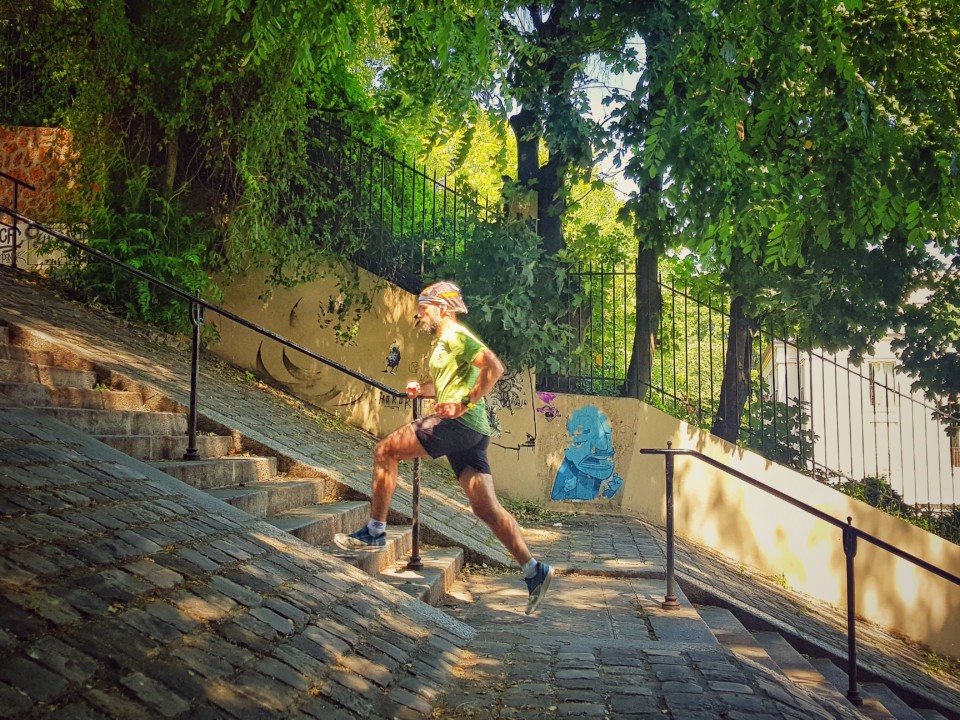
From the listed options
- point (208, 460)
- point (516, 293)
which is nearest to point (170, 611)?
point (208, 460)

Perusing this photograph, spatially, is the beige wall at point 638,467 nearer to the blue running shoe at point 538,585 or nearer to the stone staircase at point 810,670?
the stone staircase at point 810,670

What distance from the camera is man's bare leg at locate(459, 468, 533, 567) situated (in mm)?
6016

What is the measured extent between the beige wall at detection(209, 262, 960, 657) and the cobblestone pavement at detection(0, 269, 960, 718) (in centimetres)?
79

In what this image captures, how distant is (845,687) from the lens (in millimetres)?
6926

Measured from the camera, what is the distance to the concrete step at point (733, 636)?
585 centimetres

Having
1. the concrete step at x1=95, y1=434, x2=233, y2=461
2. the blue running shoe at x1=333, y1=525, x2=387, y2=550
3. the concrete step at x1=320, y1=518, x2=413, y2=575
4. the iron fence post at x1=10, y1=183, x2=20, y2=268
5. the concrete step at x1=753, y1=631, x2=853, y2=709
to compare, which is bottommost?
the concrete step at x1=753, y1=631, x2=853, y2=709

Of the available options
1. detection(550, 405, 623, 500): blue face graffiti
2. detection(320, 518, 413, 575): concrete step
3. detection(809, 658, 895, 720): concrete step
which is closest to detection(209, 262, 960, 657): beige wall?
detection(550, 405, 623, 500): blue face graffiti

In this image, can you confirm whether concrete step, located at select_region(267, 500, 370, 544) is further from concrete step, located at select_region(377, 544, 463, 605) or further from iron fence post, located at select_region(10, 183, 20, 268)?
iron fence post, located at select_region(10, 183, 20, 268)

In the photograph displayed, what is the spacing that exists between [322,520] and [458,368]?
1.82 metres

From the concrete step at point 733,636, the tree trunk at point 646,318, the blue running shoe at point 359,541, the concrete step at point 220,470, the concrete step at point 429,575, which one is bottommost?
the concrete step at point 733,636

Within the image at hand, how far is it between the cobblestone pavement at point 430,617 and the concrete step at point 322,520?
502mm

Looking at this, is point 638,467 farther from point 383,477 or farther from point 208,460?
point 383,477

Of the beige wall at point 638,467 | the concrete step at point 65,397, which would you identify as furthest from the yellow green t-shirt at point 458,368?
the beige wall at point 638,467

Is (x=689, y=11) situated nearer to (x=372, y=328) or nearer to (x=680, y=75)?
(x=680, y=75)
